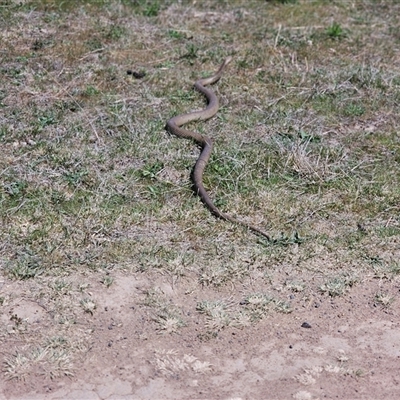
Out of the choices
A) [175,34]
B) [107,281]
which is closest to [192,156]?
[107,281]

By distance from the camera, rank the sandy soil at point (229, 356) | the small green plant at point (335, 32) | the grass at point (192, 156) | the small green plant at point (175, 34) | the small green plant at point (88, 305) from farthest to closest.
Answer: the small green plant at point (335, 32) < the small green plant at point (175, 34) < the grass at point (192, 156) < the small green plant at point (88, 305) < the sandy soil at point (229, 356)

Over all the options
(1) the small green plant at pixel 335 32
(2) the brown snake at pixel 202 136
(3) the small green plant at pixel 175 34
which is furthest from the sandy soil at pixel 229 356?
(1) the small green plant at pixel 335 32

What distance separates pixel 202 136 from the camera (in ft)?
21.2

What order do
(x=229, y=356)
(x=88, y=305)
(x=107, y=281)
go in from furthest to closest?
(x=107, y=281), (x=88, y=305), (x=229, y=356)

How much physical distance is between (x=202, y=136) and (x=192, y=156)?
0.30 meters

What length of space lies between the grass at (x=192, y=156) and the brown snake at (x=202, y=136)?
8 cm

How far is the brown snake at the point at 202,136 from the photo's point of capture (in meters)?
5.47

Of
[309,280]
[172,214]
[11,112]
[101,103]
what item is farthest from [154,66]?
[309,280]

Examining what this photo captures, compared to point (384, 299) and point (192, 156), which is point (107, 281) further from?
point (192, 156)

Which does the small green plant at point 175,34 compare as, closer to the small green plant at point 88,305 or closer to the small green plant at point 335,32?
the small green plant at point 335,32

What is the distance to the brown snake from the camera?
5473 mm

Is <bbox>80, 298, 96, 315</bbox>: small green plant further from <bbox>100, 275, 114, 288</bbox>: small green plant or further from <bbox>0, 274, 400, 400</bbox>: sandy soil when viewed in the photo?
<bbox>100, 275, 114, 288</bbox>: small green plant

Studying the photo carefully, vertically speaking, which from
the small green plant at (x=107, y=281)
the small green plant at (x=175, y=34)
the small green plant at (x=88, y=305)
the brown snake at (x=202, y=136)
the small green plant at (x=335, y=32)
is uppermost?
the small green plant at (x=175, y=34)

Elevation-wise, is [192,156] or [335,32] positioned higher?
[335,32]
